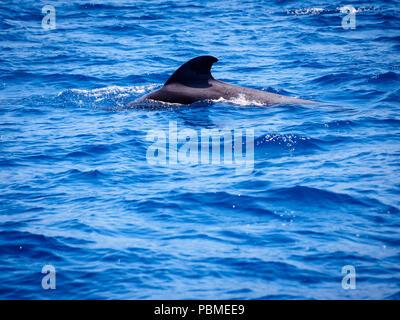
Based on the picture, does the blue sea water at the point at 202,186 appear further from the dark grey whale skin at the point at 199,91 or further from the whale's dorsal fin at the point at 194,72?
the whale's dorsal fin at the point at 194,72

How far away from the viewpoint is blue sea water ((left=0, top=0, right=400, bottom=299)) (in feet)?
21.8

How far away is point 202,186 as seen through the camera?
9195mm

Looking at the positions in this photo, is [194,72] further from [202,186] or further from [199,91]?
[202,186]

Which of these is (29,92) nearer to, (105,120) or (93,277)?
(105,120)

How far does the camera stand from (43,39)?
23391 millimetres

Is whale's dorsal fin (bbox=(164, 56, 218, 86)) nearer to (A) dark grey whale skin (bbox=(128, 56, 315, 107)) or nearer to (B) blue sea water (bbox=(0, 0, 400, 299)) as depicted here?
(A) dark grey whale skin (bbox=(128, 56, 315, 107))

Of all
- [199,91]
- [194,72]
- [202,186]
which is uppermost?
[194,72]

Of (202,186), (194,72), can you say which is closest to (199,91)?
(194,72)

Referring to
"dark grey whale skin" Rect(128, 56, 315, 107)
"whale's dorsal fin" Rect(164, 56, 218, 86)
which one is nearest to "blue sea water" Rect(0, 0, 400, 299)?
"dark grey whale skin" Rect(128, 56, 315, 107)

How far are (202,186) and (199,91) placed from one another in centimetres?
523

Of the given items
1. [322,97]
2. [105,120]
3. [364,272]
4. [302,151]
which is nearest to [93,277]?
[364,272]
